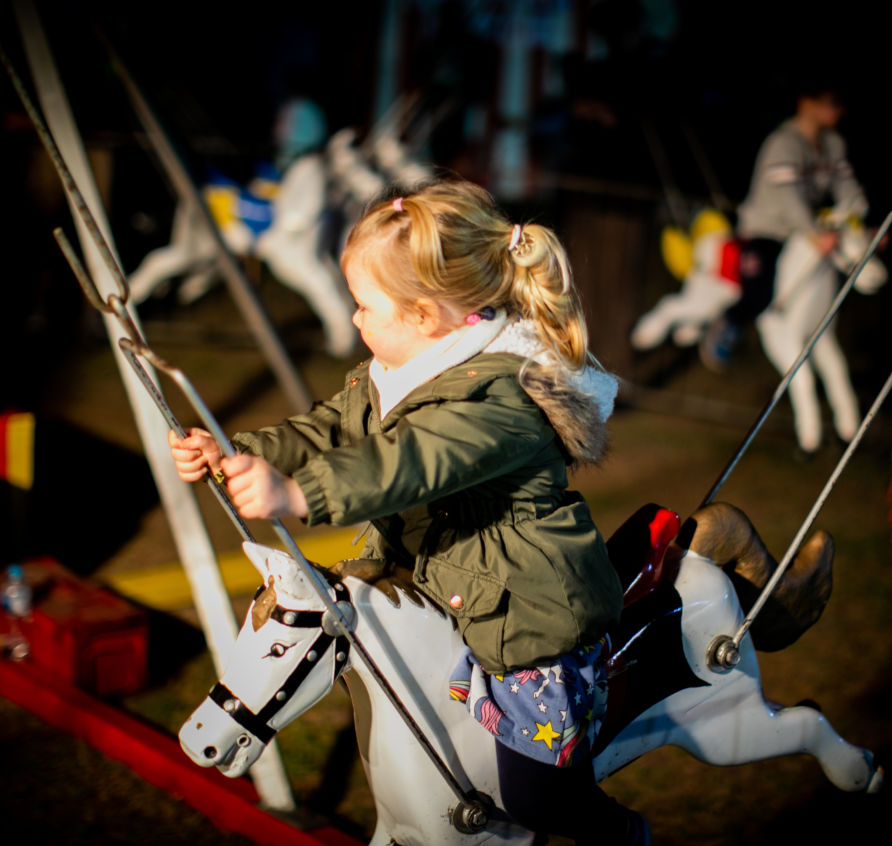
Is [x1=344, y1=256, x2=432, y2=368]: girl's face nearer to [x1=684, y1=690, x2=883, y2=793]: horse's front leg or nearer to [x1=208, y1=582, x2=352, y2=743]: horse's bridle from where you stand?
[x1=208, y1=582, x2=352, y2=743]: horse's bridle

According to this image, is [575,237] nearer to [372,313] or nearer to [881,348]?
[881,348]

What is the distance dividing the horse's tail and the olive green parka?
53 cm

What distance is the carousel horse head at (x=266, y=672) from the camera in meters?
1.87

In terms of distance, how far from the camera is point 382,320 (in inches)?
77.9

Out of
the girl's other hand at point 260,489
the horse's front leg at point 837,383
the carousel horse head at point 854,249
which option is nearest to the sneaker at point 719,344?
the horse's front leg at point 837,383


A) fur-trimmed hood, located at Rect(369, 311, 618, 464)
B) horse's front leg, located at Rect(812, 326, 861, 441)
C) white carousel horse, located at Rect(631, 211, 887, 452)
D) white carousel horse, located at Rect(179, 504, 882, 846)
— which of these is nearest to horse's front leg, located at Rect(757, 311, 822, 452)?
white carousel horse, located at Rect(631, 211, 887, 452)

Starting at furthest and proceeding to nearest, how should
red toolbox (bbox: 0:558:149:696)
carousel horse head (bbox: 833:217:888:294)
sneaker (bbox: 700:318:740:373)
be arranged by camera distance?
sneaker (bbox: 700:318:740:373)
carousel horse head (bbox: 833:217:888:294)
red toolbox (bbox: 0:558:149:696)

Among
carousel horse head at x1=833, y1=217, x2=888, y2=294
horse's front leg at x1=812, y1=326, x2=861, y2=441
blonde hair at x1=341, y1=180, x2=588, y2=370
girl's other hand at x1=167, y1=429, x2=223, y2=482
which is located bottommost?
horse's front leg at x1=812, y1=326, x2=861, y2=441

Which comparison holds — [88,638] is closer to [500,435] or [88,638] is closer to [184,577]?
[184,577]

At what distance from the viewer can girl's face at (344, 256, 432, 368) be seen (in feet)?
6.46

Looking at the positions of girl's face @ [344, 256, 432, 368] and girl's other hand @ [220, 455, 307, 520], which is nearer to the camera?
girl's other hand @ [220, 455, 307, 520]

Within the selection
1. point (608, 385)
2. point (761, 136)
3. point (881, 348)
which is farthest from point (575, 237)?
point (761, 136)

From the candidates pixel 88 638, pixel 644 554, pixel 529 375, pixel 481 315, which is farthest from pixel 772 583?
pixel 88 638

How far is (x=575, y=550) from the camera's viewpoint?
1.97 meters
